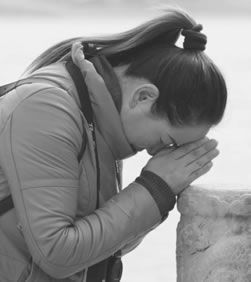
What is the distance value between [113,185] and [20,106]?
0.30 m

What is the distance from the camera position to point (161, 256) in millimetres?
2785

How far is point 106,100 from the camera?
151 cm

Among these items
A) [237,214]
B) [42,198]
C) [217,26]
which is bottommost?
[217,26]

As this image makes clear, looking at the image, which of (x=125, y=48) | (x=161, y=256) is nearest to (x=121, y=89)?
(x=125, y=48)

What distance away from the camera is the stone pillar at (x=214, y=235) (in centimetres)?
158

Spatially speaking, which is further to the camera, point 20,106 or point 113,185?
point 113,185

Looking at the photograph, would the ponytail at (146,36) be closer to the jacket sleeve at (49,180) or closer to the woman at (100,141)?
the woman at (100,141)

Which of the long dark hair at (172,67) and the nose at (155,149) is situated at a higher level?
the long dark hair at (172,67)

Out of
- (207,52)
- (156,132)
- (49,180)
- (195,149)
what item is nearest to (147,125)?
(156,132)

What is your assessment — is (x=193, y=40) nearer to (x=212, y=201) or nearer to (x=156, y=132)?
(x=156, y=132)

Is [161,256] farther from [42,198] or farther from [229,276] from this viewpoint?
[42,198]

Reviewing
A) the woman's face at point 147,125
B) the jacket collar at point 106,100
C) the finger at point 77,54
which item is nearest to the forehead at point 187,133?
the woman's face at point 147,125

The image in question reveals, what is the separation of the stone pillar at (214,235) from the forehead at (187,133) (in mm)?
122

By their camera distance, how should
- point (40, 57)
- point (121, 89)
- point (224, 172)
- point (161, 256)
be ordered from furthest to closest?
point (224, 172) → point (161, 256) → point (40, 57) → point (121, 89)
